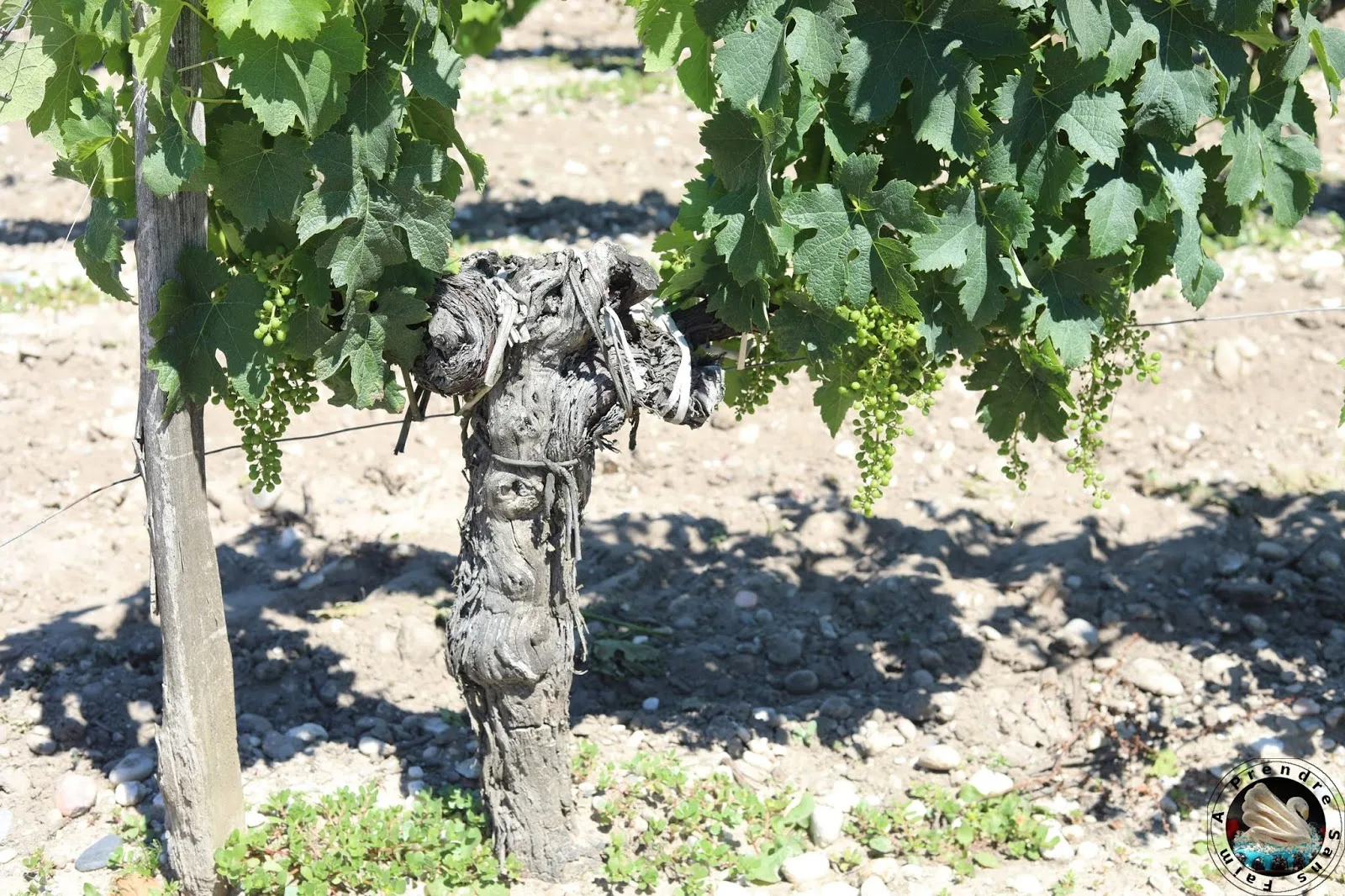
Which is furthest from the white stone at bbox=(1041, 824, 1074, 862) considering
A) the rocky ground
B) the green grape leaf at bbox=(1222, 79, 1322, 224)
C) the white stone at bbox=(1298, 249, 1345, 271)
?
the white stone at bbox=(1298, 249, 1345, 271)

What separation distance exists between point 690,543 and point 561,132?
219 inches

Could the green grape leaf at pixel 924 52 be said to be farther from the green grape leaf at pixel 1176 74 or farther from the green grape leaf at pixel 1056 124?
the green grape leaf at pixel 1176 74

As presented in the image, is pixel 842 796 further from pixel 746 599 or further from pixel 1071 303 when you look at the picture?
pixel 1071 303

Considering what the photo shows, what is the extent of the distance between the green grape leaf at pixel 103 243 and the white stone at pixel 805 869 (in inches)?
87.5

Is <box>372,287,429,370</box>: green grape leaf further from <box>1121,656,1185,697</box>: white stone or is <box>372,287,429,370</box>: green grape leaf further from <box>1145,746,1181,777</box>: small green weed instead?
<box>1121,656,1185,697</box>: white stone

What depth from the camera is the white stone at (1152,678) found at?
4066 millimetres

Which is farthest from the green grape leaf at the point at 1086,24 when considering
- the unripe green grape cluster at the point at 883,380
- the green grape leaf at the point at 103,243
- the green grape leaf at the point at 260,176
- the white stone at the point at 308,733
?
the white stone at the point at 308,733

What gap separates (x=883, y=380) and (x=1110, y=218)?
2.12 ft

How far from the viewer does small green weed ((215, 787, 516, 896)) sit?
306 cm

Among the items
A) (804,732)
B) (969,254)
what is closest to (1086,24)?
(969,254)

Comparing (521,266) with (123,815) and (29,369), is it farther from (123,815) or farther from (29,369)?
(29,369)

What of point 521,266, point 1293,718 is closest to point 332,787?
point 521,266

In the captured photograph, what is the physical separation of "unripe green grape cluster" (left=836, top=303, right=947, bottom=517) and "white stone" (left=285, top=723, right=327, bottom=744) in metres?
1.80

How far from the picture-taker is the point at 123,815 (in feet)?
11.1
